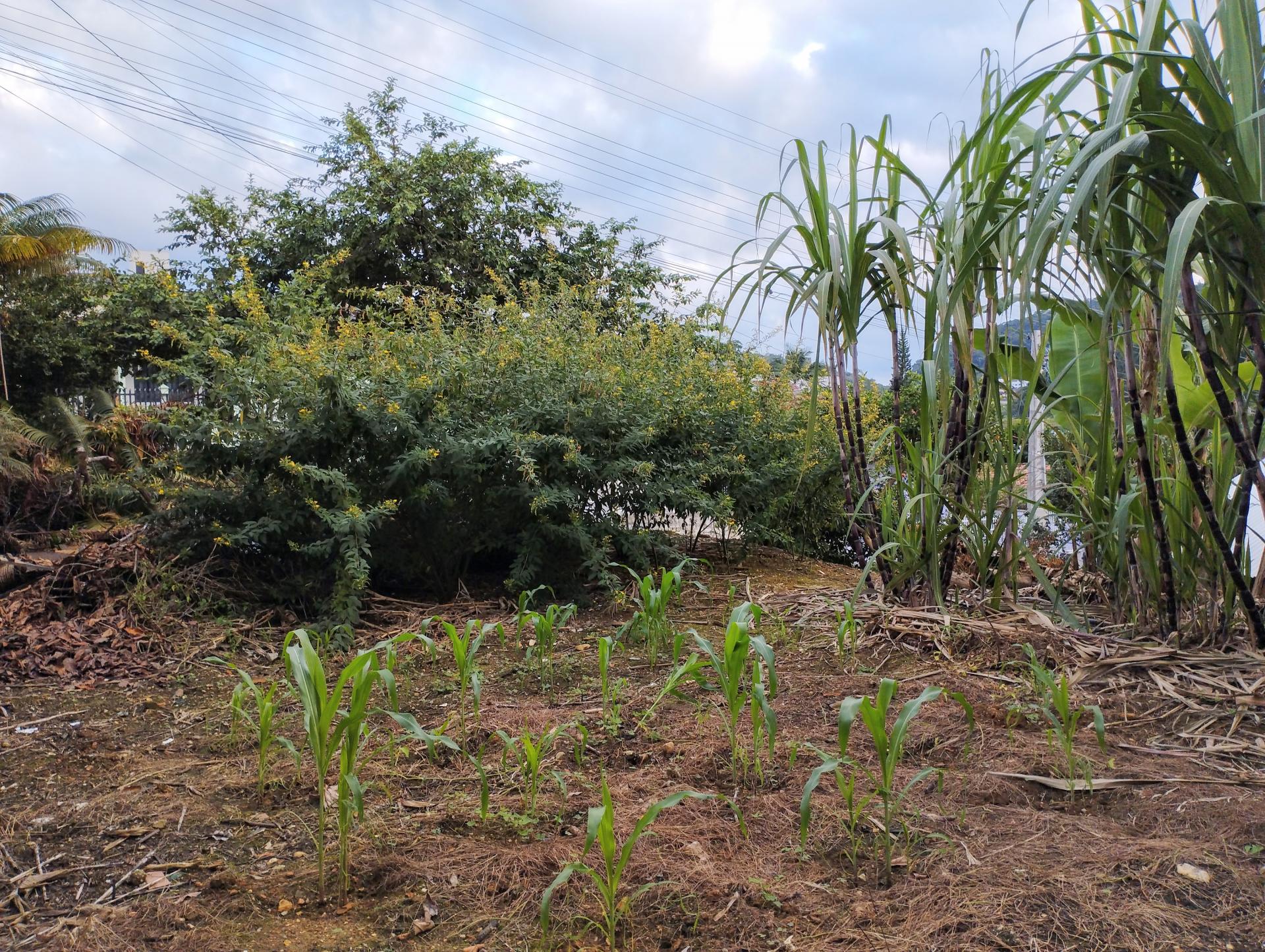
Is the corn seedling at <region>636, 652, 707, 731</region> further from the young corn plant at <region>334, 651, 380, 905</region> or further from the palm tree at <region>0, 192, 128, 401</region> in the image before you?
the palm tree at <region>0, 192, 128, 401</region>

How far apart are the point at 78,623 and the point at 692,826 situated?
3.02 metres

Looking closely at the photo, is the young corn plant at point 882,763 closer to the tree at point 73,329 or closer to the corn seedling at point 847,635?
the corn seedling at point 847,635

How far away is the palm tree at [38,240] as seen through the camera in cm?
1593

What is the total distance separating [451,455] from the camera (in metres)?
4.04

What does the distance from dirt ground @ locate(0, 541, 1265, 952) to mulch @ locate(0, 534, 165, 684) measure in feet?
1.09

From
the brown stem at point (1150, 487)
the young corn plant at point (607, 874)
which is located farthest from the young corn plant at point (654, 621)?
the brown stem at point (1150, 487)

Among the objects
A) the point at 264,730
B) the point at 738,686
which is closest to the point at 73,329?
the point at 264,730

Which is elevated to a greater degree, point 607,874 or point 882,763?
point 882,763

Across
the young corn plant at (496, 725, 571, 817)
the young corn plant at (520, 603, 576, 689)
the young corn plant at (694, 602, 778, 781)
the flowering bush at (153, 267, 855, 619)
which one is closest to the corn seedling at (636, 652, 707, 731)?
the young corn plant at (694, 602, 778, 781)

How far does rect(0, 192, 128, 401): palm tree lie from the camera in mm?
15930

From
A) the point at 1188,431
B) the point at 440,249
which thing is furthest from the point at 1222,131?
the point at 440,249

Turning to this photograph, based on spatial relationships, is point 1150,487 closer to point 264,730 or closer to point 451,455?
point 264,730

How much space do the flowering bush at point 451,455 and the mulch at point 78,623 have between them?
13.5 inches

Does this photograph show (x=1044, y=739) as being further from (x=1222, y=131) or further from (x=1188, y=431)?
(x=1222, y=131)
